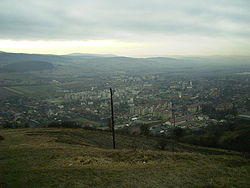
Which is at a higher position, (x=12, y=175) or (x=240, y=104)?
(x=12, y=175)

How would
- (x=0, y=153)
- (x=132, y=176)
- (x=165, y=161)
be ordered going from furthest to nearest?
(x=0, y=153) → (x=165, y=161) → (x=132, y=176)

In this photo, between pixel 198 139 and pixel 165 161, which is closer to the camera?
pixel 165 161

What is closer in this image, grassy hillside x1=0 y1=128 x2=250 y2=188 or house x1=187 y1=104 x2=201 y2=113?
grassy hillside x1=0 y1=128 x2=250 y2=188

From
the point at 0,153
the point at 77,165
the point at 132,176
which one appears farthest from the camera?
the point at 0,153

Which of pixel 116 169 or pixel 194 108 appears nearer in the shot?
pixel 116 169

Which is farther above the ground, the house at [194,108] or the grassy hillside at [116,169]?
the grassy hillside at [116,169]

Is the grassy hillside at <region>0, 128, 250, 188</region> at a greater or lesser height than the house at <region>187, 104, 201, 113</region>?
greater

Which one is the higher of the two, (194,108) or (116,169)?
(116,169)

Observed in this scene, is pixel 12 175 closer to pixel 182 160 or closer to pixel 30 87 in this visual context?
pixel 182 160

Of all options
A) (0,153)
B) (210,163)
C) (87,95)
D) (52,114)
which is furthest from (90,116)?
(210,163)

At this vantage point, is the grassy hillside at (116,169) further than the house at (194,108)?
No
